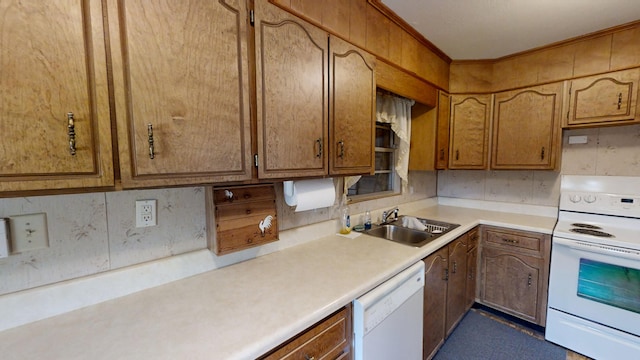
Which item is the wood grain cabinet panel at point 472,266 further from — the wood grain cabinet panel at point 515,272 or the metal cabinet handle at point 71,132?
the metal cabinet handle at point 71,132

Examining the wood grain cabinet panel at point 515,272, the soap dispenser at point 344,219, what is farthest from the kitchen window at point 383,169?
the wood grain cabinet panel at point 515,272

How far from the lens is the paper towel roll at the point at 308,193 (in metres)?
1.40

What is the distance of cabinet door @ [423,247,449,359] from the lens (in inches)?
63.3

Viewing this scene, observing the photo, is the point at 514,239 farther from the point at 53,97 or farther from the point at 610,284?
the point at 53,97

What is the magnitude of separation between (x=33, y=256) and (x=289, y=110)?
3.46 ft

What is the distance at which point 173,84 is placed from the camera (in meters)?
0.83

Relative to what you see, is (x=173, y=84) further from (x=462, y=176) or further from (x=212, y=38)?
(x=462, y=176)

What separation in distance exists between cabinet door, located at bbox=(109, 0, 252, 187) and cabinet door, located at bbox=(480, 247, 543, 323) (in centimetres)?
234

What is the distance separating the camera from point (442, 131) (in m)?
2.48

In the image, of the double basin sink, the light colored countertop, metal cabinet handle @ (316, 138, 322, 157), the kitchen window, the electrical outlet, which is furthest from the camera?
the kitchen window

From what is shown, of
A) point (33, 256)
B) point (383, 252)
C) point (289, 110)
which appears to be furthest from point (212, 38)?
point (383, 252)

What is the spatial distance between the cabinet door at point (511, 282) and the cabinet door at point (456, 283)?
0.30m

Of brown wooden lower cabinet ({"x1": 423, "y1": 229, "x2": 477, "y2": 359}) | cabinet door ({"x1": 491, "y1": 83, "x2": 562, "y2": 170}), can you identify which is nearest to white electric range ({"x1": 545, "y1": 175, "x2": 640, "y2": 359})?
cabinet door ({"x1": 491, "y1": 83, "x2": 562, "y2": 170})

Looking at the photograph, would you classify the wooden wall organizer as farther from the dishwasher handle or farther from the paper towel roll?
the dishwasher handle
